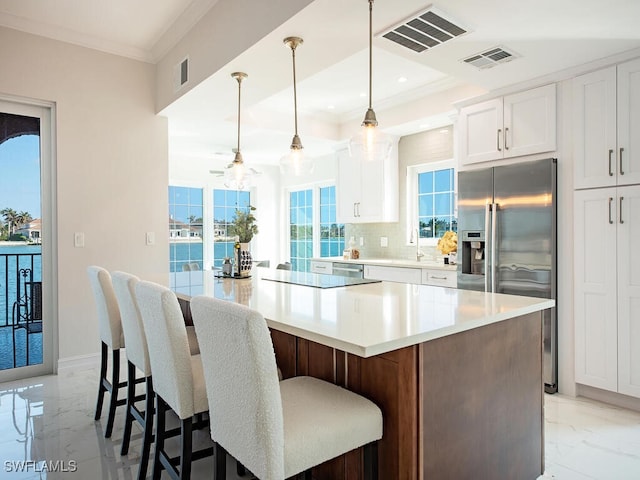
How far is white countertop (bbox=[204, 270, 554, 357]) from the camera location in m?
1.35

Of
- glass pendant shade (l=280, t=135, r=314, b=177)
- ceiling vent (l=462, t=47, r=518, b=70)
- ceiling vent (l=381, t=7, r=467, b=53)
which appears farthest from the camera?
glass pendant shade (l=280, t=135, r=314, b=177)

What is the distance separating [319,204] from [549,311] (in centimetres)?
450

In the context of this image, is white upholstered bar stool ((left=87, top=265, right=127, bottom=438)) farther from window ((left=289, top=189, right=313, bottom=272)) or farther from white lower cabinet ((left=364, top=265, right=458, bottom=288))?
window ((left=289, top=189, right=313, bottom=272))

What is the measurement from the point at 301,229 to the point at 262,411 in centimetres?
645

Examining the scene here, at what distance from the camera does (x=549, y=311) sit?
3.22 meters

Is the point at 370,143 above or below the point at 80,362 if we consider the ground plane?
above

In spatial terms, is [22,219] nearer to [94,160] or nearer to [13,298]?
[13,298]

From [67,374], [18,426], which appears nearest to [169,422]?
[18,426]

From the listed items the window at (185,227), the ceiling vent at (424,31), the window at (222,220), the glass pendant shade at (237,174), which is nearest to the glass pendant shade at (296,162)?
the glass pendant shade at (237,174)

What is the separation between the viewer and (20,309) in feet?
12.1

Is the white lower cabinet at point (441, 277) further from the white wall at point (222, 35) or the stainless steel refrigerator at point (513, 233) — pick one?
the white wall at point (222, 35)

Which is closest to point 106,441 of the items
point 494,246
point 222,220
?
point 494,246

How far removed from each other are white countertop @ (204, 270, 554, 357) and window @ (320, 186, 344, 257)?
421 cm

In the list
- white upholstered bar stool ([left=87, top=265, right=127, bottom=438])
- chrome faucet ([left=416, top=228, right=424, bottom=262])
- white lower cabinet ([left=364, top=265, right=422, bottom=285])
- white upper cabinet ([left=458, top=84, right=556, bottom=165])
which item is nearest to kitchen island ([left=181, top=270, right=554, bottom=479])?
white upholstered bar stool ([left=87, top=265, right=127, bottom=438])
